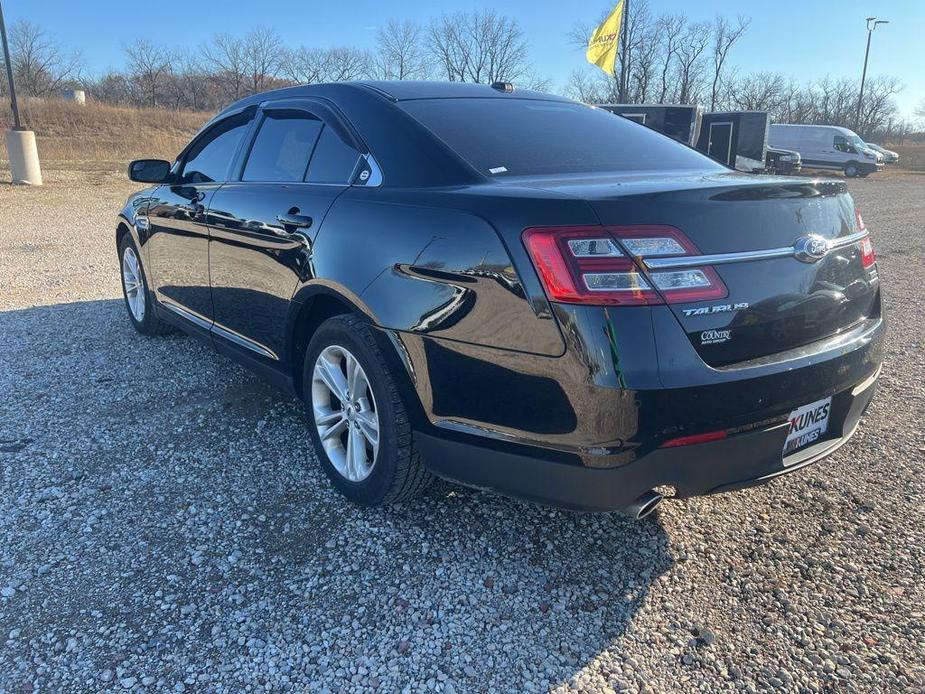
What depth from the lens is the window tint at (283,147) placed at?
129 inches

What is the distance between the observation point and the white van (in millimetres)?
31719

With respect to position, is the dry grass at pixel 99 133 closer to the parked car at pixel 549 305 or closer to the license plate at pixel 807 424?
the parked car at pixel 549 305

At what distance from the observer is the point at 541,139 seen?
299cm

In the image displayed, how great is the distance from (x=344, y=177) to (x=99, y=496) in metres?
1.64

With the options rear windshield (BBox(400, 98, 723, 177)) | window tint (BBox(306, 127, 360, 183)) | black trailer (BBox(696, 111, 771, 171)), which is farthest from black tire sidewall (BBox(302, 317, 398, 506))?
black trailer (BBox(696, 111, 771, 171))

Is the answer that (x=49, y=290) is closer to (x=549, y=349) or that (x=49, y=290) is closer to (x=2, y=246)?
(x=2, y=246)

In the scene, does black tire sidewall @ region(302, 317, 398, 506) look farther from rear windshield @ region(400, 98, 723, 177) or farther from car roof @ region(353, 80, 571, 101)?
car roof @ region(353, 80, 571, 101)

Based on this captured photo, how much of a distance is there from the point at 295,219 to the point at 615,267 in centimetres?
154

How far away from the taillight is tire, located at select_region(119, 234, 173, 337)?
3.58 m

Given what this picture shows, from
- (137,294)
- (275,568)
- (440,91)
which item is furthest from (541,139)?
(137,294)

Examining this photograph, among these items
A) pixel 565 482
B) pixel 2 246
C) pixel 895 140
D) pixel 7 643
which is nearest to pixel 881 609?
pixel 565 482

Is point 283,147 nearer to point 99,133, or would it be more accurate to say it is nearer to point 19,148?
point 19,148

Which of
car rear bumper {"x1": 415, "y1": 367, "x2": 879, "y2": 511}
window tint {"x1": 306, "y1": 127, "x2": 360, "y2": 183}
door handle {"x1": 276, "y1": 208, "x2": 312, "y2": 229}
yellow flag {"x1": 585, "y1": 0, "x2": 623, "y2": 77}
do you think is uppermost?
yellow flag {"x1": 585, "y1": 0, "x2": 623, "y2": 77}

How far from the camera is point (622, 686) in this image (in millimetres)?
1981
